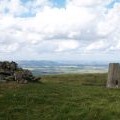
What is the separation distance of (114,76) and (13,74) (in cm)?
1279

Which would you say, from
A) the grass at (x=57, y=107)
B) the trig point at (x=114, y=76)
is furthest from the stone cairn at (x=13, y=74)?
the grass at (x=57, y=107)

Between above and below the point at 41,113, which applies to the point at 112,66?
above

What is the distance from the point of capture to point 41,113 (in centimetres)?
2267

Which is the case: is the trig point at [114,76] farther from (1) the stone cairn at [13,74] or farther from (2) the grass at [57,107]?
(2) the grass at [57,107]

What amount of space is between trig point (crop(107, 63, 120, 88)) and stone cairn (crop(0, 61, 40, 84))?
9.84 metres


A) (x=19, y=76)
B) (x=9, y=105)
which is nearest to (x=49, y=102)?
(x=9, y=105)

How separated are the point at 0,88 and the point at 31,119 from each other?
42.6ft

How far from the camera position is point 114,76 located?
41781 mm

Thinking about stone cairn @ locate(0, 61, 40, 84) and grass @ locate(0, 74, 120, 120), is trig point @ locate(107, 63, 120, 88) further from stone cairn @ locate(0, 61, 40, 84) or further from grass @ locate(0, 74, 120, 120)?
grass @ locate(0, 74, 120, 120)

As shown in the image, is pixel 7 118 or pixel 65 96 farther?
pixel 65 96

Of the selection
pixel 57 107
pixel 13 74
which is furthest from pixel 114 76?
pixel 57 107

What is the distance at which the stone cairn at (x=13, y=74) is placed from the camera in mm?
41656

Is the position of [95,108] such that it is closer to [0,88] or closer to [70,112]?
[70,112]

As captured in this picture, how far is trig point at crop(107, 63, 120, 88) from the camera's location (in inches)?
1633
